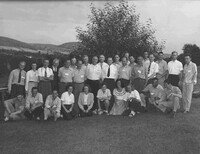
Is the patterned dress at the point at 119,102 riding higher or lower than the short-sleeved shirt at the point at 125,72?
lower

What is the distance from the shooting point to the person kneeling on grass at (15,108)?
28.9 feet

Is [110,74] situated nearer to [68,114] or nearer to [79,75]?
[79,75]

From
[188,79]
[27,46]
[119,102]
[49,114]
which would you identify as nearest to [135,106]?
[119,102]

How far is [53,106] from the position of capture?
8.68 metres

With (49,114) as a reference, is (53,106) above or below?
above

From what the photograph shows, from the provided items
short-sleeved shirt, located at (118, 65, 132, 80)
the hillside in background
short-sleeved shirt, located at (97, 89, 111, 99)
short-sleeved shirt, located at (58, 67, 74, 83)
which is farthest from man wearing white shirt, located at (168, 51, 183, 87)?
the hillside in background

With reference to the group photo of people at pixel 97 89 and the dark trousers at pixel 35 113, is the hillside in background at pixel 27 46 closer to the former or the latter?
the group photo of people at pixel 97 89

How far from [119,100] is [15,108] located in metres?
3.66

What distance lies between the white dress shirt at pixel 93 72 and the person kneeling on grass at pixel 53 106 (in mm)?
1481

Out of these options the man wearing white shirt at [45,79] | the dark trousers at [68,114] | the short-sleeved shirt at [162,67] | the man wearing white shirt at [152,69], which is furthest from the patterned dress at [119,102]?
the man wearing white shirt at [45,79]

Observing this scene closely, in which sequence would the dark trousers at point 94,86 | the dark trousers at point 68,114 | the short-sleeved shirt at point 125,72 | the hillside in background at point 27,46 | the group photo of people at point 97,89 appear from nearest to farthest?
the dark trousers at point 68,114
the group photo of people at point 97,89
the short-sleeved shirt at point 125,72
the dark trousers at point 94,86
the hillside in background at point 27,46

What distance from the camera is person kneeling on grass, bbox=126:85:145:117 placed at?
358 inches

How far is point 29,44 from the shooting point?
123 feet

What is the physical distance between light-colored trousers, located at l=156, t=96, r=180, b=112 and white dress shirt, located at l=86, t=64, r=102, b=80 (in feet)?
7.98
